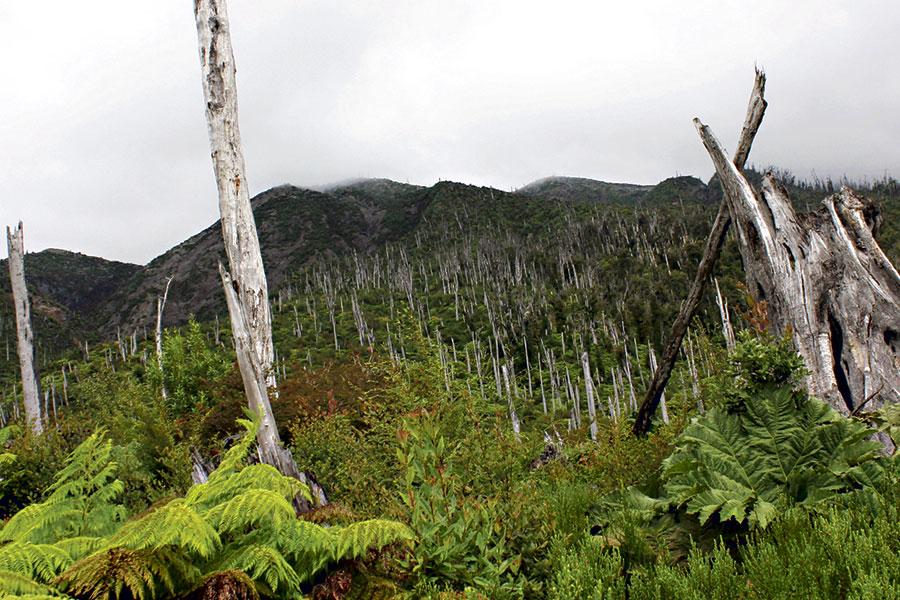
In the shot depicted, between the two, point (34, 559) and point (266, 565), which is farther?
point (34, 559)

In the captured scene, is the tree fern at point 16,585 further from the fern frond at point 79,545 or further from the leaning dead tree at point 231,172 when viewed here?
the leaning dead tree at point 231,172

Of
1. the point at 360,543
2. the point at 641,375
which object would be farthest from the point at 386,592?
the point at 641,375

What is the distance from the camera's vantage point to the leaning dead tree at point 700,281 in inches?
247

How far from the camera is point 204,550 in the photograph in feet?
8.04

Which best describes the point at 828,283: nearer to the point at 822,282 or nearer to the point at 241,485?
the point at 822,282

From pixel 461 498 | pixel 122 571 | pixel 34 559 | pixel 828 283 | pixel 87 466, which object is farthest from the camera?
pixel 828 283

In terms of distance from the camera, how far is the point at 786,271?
234 inches

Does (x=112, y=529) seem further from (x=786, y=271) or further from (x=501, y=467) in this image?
(x=786, y=271)

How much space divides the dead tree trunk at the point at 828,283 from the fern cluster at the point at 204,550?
4.59 m

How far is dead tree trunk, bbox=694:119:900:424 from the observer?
5133 millimetres

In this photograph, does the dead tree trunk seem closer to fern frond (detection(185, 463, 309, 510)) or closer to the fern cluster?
the fern cluster

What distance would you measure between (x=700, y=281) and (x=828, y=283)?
4.18 ft

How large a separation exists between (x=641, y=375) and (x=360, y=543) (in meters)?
48.6

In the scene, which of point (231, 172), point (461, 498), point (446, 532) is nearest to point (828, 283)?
point (461, 498)
